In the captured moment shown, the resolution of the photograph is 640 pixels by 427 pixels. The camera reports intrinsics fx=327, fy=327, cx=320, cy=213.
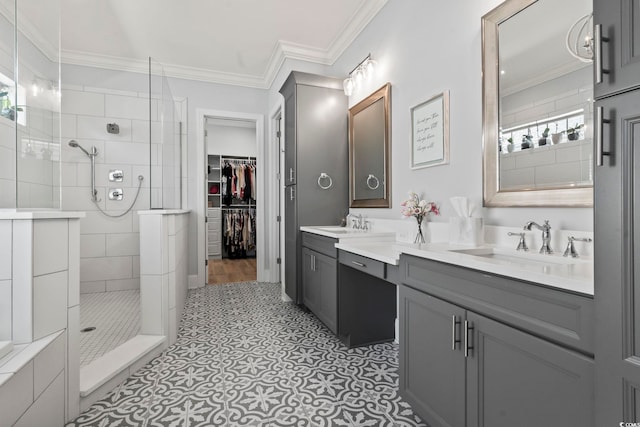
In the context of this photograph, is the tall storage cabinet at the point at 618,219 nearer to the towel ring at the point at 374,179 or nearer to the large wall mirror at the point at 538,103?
the large wall mirror at the point at 538,103

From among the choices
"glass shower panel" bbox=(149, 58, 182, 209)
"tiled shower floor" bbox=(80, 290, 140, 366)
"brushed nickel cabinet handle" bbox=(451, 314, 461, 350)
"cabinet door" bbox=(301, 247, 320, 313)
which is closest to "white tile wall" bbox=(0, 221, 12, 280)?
"tiled shower floor" bbox=(80, 290, 140, 366)

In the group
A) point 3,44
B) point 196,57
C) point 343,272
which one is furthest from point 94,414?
point 196,57

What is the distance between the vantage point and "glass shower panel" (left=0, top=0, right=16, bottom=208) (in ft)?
4.58

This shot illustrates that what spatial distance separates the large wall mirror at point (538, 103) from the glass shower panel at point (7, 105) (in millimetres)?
2215

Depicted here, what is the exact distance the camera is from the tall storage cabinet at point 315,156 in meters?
3.08

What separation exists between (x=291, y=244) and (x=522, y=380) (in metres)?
2.46

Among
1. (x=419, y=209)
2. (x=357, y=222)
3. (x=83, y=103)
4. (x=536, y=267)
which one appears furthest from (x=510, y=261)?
(x=83, y=103)

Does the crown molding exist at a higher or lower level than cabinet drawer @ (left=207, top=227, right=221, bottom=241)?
higher

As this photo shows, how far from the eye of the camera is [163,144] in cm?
343

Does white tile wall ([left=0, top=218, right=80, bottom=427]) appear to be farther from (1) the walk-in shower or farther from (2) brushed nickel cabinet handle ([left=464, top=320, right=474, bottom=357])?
(1) the walk-in shower

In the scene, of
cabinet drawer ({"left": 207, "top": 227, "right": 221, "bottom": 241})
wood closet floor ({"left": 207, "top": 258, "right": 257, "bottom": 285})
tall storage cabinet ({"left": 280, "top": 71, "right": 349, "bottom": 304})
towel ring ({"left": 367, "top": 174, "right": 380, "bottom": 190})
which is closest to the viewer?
towel ring ({"left": 367, "top": 174, "right": 380, "bottom": 190})

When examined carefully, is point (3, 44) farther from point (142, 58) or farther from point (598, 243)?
point (142, 58)

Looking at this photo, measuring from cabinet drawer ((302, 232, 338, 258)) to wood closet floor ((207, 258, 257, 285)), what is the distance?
1.96 meters

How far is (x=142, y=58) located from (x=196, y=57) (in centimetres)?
65
